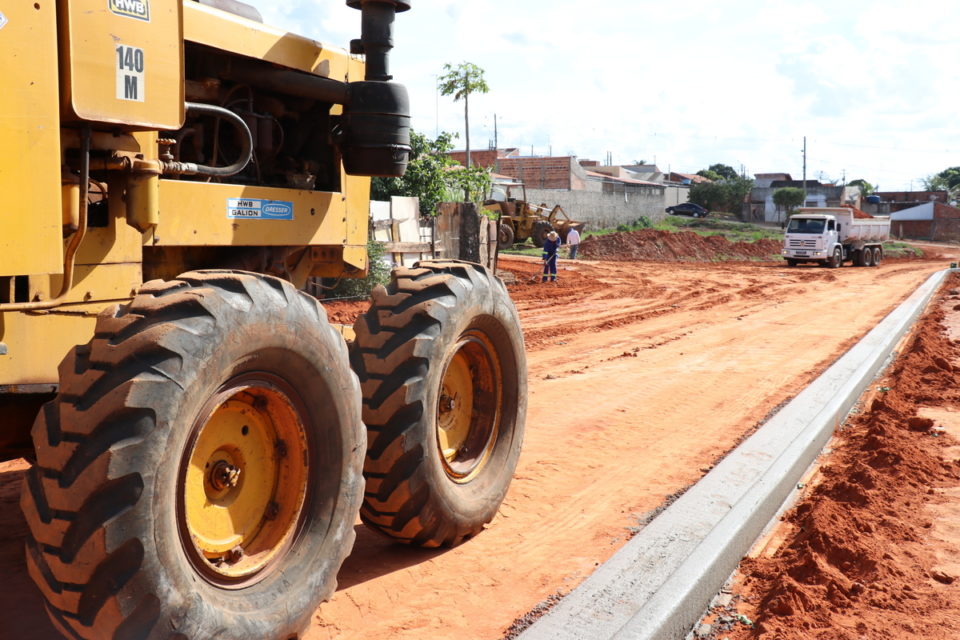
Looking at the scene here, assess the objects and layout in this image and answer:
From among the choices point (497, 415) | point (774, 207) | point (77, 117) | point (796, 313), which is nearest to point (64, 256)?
point (77, 117)

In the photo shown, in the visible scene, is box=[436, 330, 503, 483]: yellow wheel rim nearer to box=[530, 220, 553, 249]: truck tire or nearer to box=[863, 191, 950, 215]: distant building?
box=[530, 220, 553, 249]: truck tire

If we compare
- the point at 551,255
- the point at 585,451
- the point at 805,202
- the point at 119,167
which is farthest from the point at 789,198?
the point at 119,167

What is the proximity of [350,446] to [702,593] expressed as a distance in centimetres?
185

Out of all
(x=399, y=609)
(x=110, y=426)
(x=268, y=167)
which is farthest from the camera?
(x=268, y=167)

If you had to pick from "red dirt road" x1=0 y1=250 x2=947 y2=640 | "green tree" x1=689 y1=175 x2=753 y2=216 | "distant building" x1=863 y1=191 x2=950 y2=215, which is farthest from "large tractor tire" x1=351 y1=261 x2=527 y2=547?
"distant building" x1=863 y1=191 x2=950 y2=215

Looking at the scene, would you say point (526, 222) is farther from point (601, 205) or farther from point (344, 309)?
point (344, 309)

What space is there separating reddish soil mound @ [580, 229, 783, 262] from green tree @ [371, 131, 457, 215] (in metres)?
17.9

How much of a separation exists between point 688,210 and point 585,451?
74467 millimetres

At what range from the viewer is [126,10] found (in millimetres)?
3227

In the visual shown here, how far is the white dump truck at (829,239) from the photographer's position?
37812 mm

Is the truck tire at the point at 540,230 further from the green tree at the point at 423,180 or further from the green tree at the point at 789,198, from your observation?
the green tree at the point at 789,198

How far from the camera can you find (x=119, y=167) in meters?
3.40

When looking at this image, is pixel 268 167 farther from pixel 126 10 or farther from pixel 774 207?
pixel 774 207

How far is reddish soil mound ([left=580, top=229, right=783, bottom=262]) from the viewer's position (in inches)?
1610
